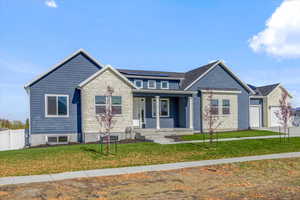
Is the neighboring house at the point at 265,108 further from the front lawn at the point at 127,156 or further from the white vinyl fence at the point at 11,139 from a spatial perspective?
the white vinyl fence at the point at 11,139

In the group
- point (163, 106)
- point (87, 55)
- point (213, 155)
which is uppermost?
point (87, 55)

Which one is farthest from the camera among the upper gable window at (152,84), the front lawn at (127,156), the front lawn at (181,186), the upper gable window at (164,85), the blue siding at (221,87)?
the upper gable window at (164,85)

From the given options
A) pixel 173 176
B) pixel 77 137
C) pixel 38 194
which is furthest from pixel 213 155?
pixel 77 137

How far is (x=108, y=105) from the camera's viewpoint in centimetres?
1808

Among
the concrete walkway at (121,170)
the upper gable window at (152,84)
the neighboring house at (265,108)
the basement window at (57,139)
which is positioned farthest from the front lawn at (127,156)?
the neighboring house at (265,108)

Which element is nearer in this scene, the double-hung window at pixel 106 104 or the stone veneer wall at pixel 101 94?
the stone veneer wall at pixel 101 94

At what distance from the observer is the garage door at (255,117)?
88.7 ft

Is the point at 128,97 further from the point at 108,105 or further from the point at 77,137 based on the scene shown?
the point at 77,137

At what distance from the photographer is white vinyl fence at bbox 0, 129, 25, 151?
18.4m

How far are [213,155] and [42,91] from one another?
41.3 feet

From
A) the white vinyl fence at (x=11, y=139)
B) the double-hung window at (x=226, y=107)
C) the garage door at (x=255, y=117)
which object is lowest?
the white vinyl fence at (x=11, y=139)

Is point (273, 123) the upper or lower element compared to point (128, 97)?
lower

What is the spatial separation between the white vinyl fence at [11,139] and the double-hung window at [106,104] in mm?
5920

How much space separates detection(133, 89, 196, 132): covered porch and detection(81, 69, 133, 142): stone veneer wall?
6.05 feet
